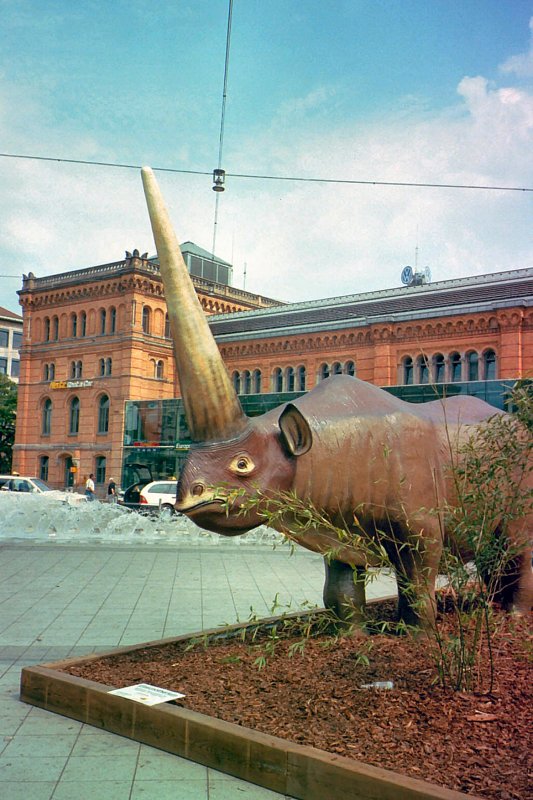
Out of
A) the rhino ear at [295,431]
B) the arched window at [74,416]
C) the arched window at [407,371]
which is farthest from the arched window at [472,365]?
the rhino ear at [295,431]

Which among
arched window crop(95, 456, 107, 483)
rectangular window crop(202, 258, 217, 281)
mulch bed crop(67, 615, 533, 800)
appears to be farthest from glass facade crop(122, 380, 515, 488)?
mulch bed crop(67, 615, 533, 800)

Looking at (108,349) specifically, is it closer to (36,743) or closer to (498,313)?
(498,313)

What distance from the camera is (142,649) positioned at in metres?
6.02

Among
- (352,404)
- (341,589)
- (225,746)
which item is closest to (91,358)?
(341,589)

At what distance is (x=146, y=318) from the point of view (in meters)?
46.5

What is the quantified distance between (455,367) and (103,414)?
23.6 metres

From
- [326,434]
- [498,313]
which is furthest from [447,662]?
→ [498,313]

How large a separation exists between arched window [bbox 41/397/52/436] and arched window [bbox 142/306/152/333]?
9.11 metres

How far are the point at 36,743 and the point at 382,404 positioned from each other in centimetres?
325

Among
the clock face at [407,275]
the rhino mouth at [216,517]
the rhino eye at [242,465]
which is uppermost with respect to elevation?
the clock face at [407,275]

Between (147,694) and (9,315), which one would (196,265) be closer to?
(9,315)

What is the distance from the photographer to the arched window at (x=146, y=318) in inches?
1822

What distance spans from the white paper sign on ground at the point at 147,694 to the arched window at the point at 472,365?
91.8 ft

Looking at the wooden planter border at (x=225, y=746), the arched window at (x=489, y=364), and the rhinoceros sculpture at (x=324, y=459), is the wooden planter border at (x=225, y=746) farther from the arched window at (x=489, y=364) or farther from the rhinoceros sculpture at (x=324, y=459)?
the arched window at (x=489, y=364)
